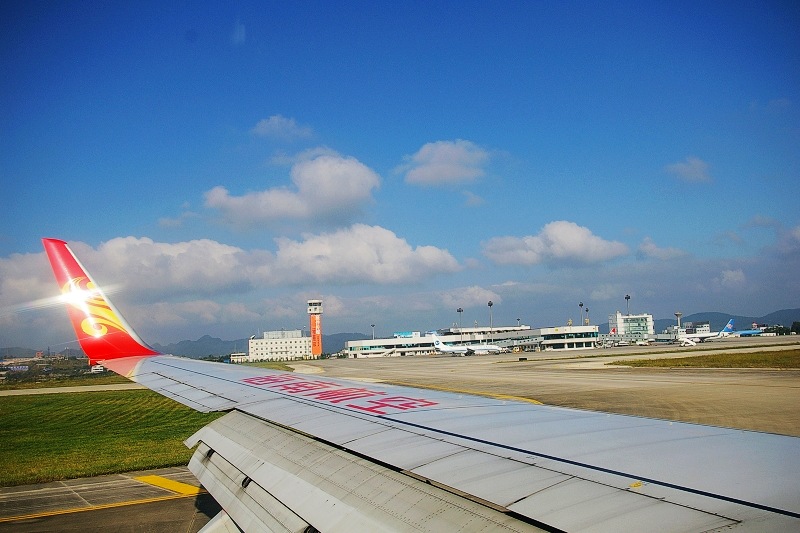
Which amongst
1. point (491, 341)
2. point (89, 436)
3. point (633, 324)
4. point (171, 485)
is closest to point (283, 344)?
point (491, 341)

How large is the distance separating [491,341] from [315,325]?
4921 cm

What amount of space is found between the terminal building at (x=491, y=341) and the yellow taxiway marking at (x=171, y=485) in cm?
10131

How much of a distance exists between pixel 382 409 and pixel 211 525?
6.74ft

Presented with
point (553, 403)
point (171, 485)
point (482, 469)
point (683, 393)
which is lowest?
point (683, 393)

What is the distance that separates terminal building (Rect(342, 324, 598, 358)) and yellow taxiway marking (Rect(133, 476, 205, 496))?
332 feet

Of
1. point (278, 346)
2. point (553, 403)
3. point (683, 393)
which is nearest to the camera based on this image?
point (553, 403)

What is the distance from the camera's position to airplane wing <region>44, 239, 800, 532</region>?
244 cm

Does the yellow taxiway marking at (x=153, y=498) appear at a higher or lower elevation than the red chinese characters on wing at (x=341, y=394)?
lower

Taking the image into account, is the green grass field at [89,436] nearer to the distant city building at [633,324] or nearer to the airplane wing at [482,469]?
the airplane wing at [482,469]

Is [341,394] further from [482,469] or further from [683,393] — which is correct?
[683,393]

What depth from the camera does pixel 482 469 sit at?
3217 mm

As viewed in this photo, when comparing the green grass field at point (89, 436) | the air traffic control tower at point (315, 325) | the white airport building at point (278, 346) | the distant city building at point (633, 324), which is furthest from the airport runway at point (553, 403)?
the distant city building at point (633, 324)

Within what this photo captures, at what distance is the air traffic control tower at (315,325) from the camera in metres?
139

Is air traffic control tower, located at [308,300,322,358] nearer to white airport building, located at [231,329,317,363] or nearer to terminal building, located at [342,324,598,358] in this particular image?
terminal building, located at [342,324,598,358]
